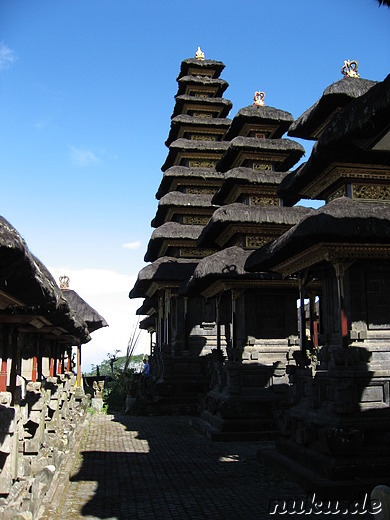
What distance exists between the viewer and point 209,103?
28.6m

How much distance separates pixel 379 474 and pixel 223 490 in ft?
8.83

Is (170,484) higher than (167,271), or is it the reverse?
(167,271)

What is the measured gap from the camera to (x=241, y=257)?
646 inches

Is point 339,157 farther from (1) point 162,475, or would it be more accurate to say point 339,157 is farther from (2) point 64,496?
(2) point 64,496

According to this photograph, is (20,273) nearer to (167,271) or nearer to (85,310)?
(167,271)

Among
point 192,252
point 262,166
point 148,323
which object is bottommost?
point 148,323

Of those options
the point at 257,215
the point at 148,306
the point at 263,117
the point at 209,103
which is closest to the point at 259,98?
the point at 263,117

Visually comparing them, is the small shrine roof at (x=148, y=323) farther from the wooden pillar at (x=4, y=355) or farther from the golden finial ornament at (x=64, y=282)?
the wooden pillar at (x=4, y=355)

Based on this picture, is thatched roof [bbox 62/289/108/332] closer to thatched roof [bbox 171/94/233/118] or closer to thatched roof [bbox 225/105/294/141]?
thatched roof [bbox 171/94/233/118]

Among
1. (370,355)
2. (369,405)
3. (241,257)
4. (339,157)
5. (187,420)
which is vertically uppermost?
(339,157)

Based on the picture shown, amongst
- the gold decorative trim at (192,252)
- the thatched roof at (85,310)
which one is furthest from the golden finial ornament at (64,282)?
→ the gold decorative trim at (192,252)

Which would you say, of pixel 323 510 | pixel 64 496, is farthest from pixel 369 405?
pixel 64 496

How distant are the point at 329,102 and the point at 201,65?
19.8 m

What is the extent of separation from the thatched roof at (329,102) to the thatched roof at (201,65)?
1878cm
